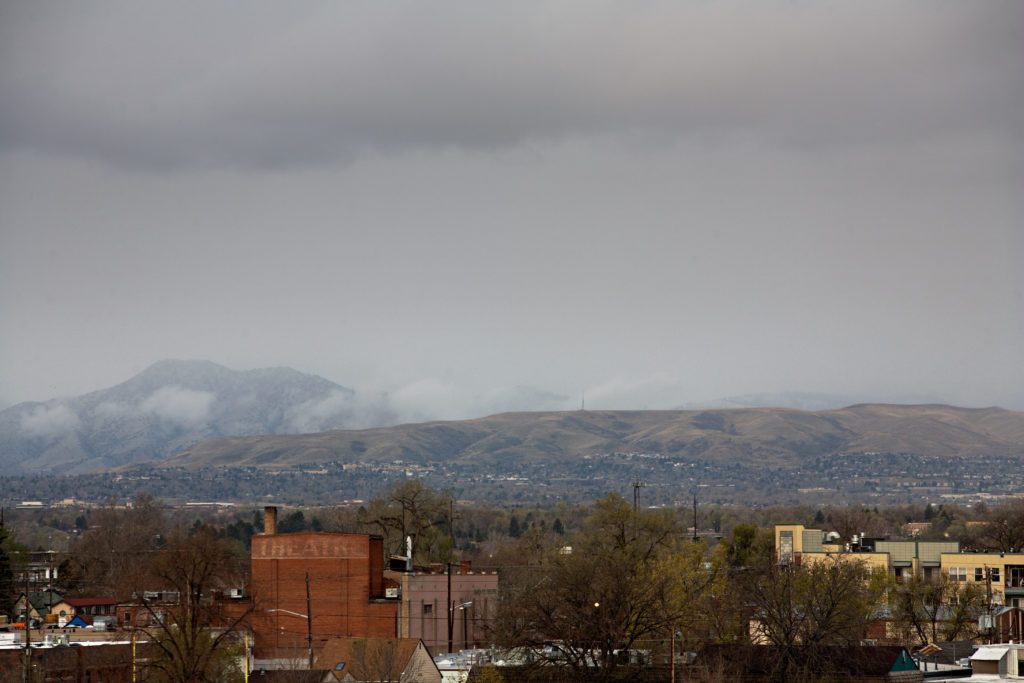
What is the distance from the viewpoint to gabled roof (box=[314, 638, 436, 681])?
80.6 metres

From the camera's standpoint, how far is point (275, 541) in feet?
326

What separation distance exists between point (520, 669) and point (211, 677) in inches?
710

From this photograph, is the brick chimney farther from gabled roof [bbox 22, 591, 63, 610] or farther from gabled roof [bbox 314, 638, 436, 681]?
gabled roof [bbox 22, 591, 63, 610]

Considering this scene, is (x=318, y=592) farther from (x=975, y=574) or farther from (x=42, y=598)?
(x=975, y=574)

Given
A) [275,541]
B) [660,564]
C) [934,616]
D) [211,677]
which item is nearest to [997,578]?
[934,616]

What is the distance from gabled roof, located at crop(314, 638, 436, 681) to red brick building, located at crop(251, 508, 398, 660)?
29.5 feet

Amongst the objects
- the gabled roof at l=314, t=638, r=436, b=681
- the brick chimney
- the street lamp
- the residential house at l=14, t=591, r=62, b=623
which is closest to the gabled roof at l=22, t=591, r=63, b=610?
the residential house at l=14, t=591, r=62, b=623

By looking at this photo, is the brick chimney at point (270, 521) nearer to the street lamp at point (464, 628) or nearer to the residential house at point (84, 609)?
the street lamp at point (464, 628)

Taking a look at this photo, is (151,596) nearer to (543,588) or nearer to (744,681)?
(543,588)

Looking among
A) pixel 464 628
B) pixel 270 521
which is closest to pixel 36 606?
pixel 270 521

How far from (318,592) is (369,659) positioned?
15.9m

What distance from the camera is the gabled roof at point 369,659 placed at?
265ft

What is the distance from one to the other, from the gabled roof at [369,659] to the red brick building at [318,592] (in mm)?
8981

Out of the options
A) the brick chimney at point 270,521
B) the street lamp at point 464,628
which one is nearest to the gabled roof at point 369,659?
the street lamp at point 464,628
